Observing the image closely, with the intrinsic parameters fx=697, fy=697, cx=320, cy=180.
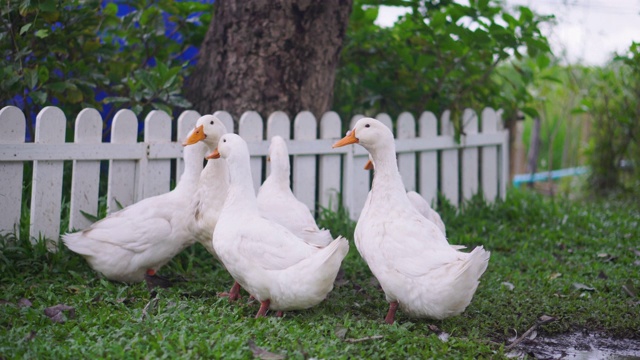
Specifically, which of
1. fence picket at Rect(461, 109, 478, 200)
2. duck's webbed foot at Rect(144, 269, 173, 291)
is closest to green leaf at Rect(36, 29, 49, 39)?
duck's webbed foot at Rect(144, 269, 173, 291)

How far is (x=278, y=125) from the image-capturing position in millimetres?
5684

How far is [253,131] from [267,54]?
0.76 metres

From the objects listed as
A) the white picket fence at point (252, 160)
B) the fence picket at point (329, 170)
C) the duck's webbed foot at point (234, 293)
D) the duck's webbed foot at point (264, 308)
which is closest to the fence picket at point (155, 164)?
the white picket fence at point (252, 160)

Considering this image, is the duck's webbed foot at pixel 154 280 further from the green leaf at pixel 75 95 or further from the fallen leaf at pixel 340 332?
the green leaf at pixel 75 95

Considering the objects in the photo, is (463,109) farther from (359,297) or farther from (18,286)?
(18,286)

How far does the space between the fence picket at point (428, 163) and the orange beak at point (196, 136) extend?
2.74 metres

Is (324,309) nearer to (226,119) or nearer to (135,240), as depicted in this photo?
(135,240)

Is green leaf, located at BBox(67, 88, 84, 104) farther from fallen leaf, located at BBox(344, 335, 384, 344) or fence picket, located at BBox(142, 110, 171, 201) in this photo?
fallen leaf, located at BBox(344, 335, 384, 344)

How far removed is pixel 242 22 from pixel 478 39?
2.07 m

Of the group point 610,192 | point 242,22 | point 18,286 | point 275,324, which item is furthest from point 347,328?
point 610,192

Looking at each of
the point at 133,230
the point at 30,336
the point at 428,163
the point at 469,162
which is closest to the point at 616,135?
the point at 469,162

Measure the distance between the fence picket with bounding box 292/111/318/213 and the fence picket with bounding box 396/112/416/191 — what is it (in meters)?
0.94

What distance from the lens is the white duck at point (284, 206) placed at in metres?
4.45

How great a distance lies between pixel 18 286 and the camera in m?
4.16
